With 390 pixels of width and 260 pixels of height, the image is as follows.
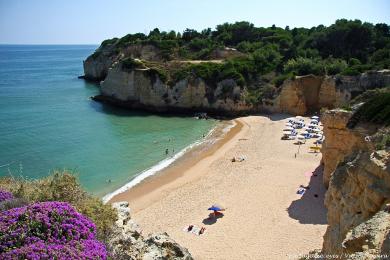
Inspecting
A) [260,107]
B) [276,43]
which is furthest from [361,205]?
[276,43]

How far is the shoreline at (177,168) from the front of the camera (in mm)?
25205

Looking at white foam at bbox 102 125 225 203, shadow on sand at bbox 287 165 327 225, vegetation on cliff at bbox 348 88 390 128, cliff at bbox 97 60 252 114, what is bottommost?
white foam at bbox 102 125 225 203

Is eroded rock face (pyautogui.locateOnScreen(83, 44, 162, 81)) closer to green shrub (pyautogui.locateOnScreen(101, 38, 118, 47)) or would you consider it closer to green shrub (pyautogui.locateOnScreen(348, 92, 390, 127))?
green shrub (pyautogui.locateOnScreen(101, 38, 118, 47))

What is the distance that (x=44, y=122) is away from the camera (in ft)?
141

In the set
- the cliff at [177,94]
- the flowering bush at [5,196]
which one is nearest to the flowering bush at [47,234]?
the flowering bush at [5,196]

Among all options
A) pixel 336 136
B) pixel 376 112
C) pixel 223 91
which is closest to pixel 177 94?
pixel 223 91

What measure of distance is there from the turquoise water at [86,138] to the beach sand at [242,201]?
3.55 meters

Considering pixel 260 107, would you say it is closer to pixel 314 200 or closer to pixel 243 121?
pixel 243 121

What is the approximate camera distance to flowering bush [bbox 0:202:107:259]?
7.20 metres

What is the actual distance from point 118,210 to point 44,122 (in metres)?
34.2

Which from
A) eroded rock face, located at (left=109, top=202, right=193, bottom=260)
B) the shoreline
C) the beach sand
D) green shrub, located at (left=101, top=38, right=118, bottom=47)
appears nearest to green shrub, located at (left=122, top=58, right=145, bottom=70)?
the shoreline

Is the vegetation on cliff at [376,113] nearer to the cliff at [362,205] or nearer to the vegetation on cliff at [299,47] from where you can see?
the cliff at [362,205]

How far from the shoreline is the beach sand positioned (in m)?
0.07

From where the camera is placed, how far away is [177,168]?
2972 cm
